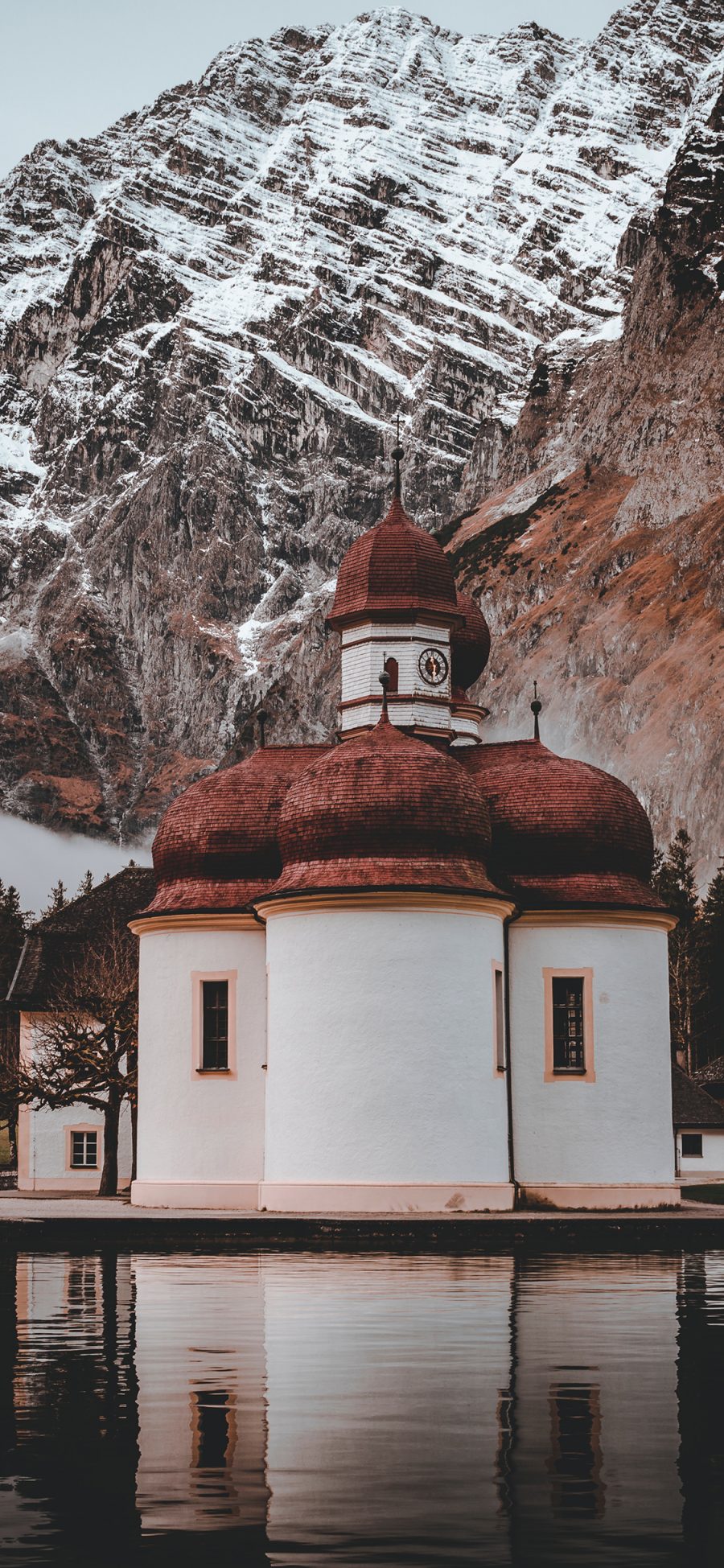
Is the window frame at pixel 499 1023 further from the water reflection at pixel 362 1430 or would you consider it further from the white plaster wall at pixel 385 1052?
the water reflection at pixel 362 1430

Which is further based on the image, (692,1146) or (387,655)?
(692,1146)

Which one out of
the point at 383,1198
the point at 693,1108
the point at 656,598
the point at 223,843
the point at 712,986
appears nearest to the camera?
the point at 383,1198

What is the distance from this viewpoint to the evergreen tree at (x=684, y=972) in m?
89.4

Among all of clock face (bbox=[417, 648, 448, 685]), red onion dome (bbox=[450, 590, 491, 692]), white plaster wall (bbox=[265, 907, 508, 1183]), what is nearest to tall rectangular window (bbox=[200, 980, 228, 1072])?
white plaster wall (bbox=[265, 907, 508, 1183])

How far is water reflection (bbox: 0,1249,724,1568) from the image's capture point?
8992 mm

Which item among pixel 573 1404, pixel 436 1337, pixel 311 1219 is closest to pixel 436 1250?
pixel 311 1219

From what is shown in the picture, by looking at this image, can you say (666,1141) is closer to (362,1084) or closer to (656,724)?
(362,1084)

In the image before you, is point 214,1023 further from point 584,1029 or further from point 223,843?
point 584,1029

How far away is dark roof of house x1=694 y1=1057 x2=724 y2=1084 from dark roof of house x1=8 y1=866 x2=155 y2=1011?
77.5 ft

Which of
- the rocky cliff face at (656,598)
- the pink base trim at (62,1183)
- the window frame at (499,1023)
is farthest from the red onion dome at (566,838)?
the rocky cliff face at (656,598)

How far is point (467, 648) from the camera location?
50.3 meters

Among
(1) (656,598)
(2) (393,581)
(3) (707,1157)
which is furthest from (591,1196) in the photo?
(1) (656,598)

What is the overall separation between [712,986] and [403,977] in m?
66.0

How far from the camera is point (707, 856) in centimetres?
13688
